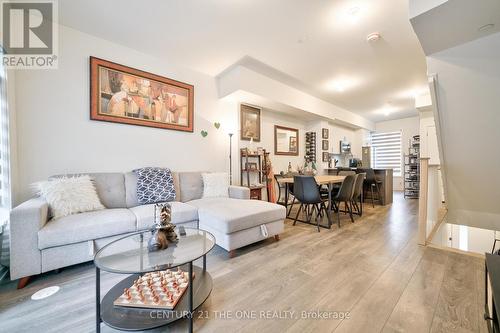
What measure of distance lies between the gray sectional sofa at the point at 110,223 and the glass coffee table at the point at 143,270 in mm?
654

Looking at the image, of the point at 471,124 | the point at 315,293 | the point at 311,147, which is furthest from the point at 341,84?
the point at 315,293

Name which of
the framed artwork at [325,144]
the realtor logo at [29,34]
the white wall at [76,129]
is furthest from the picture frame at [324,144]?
the realtor logo at [29,34]

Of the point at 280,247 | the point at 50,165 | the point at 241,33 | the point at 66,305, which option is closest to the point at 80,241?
the point at 66,305

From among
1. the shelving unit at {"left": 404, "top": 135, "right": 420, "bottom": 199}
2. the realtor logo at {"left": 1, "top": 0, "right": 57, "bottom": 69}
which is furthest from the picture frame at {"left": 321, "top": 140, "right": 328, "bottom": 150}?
the realtor logo at {"left": 1, "top": 0, "right": 57, "bottom": 69}

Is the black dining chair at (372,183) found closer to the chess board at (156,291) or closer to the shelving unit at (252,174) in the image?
the shelving unit at (252,174)

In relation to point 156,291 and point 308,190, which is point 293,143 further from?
point 156,291

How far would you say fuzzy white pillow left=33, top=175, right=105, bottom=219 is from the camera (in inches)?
73.2

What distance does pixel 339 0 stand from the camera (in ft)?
6.26

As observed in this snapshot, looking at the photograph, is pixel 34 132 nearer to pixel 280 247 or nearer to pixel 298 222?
pixel 280 247

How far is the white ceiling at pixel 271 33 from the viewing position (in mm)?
2020

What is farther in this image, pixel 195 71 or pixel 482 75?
pixel 195 71

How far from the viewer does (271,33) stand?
2412 millimetres

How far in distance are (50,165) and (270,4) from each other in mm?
3024

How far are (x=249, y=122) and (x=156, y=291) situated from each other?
349 centimetres
